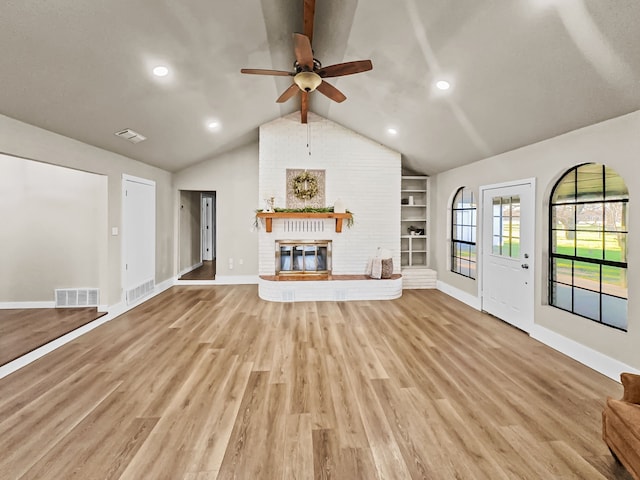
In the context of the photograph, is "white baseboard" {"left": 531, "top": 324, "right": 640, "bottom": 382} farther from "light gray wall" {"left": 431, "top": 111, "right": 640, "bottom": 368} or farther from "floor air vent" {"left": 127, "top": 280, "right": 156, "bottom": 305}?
"floor air vent" {"left": 127, "top": 280, "right": 156, "bottom": 305}

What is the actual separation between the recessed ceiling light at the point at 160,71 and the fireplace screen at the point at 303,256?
3436 mm

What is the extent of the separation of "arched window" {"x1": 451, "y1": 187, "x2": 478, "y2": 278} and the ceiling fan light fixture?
12.4 feet

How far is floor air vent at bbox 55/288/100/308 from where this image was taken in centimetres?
458

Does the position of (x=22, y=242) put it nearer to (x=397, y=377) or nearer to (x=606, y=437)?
(x=397, y=377)

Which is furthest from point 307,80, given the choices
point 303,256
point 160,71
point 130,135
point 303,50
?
point 303,256

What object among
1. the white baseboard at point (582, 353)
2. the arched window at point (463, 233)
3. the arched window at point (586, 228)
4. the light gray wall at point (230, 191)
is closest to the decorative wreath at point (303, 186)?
the light gray wall at point (230, 191)

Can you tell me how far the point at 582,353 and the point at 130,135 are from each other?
19.6 ft

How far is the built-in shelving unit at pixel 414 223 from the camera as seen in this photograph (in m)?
6.99

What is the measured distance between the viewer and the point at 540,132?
11.6 ft

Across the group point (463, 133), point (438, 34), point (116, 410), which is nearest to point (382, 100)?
point (463, 133)

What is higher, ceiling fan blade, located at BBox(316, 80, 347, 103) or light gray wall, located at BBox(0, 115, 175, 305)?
ceiling fan blade, located at BBox(316, 80, 347, 103)

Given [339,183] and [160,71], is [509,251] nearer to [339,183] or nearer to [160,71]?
[339,183]

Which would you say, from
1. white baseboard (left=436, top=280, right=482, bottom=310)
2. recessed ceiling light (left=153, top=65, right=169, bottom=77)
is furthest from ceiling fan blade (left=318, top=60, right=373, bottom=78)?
white baseboard (left=436, top=280, right=482, bottom=310)

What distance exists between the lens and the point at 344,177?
620 centimetres
